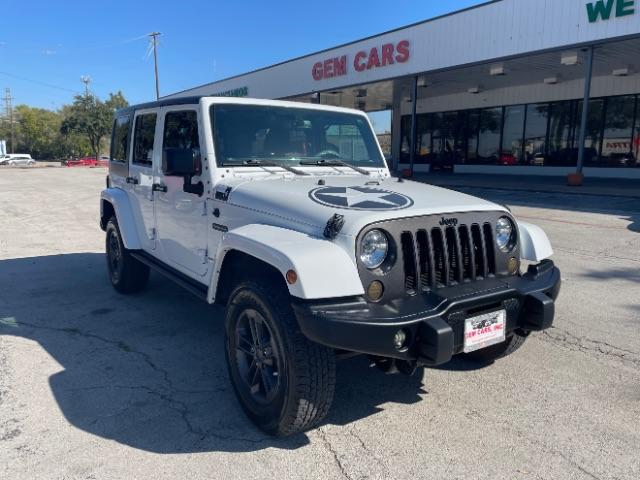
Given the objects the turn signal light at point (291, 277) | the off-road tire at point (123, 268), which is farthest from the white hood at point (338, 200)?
the off-road tire at point (123, 268)

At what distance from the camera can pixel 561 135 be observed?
20.6 m

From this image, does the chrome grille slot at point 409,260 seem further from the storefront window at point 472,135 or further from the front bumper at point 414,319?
the storefront window at point 472,135

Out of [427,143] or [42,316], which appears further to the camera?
[427,143]

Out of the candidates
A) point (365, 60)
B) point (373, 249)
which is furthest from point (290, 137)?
point (365, 60)

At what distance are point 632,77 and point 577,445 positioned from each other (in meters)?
20.0

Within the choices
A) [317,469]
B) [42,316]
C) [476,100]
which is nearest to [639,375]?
[317,469]

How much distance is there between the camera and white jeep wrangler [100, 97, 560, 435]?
2457 mm

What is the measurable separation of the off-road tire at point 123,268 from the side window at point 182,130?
58.7 inches

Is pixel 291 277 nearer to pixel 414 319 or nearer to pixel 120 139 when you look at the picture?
pixel 414 319

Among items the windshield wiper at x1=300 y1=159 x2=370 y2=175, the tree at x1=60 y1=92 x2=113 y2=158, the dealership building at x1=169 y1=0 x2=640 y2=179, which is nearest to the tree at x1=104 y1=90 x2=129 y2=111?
the tree at x1=60 y1=92 x2=113 y2=158

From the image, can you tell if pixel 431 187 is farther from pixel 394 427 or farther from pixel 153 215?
pixel 153 215

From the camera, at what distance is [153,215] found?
462cm

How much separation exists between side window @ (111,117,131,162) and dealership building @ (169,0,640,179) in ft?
42.9

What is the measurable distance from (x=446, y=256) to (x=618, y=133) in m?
19.8
